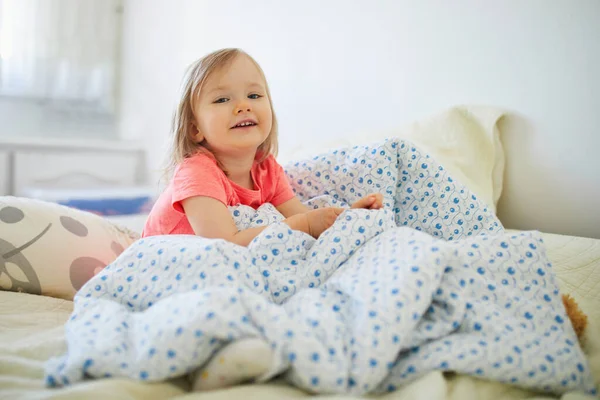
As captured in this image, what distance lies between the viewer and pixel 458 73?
4.32 feet

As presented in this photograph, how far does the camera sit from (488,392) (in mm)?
577

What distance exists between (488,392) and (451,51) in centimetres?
99

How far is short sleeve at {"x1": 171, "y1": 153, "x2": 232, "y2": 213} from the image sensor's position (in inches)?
36.8

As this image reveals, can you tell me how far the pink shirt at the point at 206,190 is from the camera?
37.4 inches

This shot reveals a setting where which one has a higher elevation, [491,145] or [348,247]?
[491,145]

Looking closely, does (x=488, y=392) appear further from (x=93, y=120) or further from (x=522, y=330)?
(x=93, y=120)

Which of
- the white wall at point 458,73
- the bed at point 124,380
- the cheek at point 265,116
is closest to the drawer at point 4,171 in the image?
the white wall at point 458,73

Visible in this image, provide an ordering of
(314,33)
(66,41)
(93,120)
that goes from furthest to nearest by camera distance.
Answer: (93,120) < (66,41) < (314,33)

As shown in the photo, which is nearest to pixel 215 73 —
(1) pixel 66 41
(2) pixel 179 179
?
(2) pixel 179 179

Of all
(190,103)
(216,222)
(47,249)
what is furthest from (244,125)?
(47,249)

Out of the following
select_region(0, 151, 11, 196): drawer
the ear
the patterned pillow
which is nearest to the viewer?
the patterned pillow

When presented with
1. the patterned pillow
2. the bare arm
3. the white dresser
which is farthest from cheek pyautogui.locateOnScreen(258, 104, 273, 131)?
the white dresser

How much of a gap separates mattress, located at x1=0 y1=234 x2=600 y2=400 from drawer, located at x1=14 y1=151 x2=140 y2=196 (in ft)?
5.11

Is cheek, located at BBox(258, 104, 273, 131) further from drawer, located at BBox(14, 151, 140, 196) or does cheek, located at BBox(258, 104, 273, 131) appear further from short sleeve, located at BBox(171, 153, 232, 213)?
drawer, located at BBox(14, 151, 140, 196)
